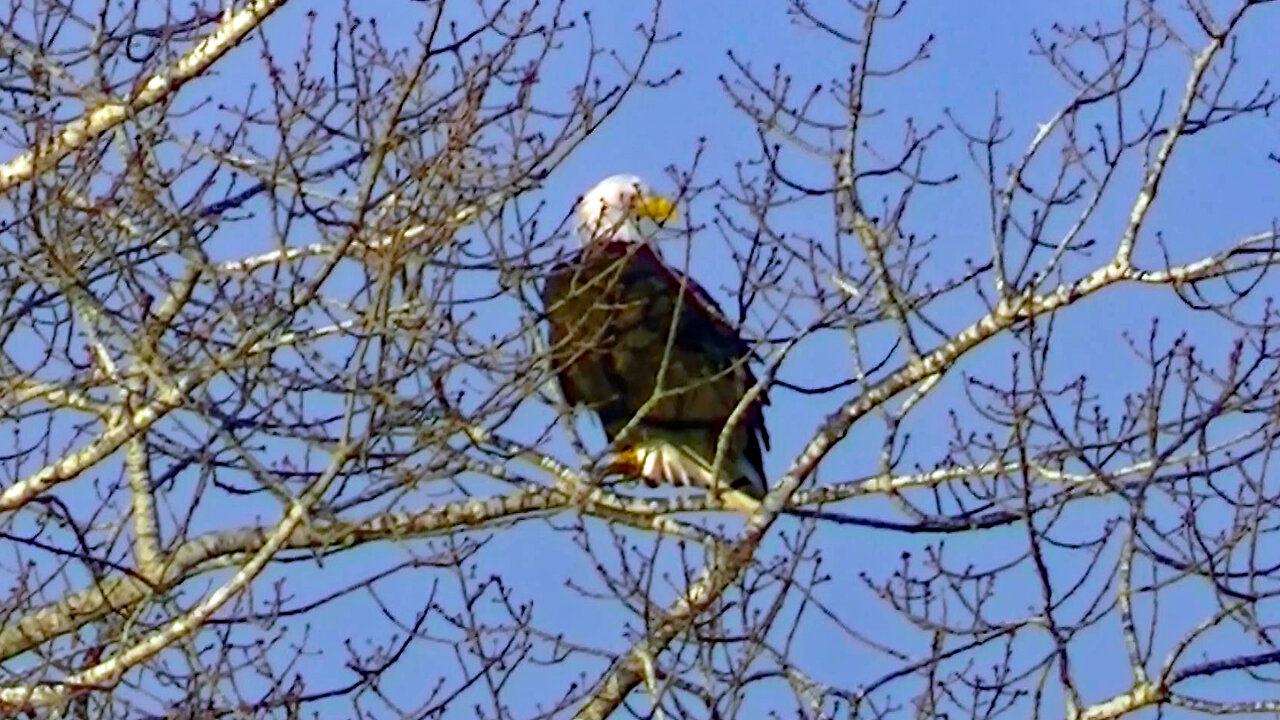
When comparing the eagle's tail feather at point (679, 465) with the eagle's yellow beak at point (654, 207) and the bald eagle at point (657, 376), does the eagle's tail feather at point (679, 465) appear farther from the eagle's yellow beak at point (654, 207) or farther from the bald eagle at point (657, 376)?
the eagle's yellow beak at point (654, 207)

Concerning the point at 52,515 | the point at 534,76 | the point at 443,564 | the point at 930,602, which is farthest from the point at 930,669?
the point at 52,515

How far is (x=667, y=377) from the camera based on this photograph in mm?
8211

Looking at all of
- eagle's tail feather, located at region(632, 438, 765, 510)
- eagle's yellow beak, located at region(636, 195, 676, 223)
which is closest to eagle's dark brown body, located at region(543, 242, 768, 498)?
eagle's tail feather, located at region(632, 438, 765, 510)

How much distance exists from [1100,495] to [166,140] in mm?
2863

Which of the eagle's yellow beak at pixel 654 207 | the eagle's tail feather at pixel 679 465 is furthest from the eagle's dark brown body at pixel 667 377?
the eagle's yellow beak at pixel 654 207

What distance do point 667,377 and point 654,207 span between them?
106cm

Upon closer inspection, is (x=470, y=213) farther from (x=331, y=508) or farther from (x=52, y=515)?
(x=52, y=515)

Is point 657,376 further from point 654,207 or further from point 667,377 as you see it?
point 654,207

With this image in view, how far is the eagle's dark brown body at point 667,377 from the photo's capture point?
26.6 ft

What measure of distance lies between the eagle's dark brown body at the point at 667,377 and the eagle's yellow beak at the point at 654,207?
20 centimetres

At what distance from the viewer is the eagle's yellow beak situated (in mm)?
8820

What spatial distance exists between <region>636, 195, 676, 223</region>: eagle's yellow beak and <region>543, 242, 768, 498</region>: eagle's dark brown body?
202 mm

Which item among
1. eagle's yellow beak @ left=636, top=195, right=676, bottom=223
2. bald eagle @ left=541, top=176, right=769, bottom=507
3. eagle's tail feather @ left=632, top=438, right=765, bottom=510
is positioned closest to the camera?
bald eagle @ left=541, top=176, right=769, bottom=507

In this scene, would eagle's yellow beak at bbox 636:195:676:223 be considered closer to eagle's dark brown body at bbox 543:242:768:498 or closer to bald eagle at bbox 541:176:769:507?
bald eagle at bbox 541:176:769:507
